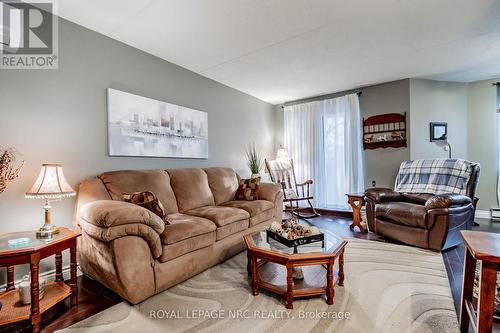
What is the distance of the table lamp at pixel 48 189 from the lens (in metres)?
1.72

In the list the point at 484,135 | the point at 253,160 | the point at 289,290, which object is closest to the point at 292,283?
the point at 289,290

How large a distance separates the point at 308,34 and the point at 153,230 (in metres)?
2.42

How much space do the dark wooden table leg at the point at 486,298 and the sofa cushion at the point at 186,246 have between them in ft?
6.02

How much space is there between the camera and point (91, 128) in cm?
242

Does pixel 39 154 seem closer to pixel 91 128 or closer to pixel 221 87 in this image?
Answer: pixel 91 128

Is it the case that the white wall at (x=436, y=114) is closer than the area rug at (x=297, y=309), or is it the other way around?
the area rug at (x=297, y=309)

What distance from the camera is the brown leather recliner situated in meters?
2.62

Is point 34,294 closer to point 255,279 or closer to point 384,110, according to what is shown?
point 255,279

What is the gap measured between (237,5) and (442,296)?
9.23ft

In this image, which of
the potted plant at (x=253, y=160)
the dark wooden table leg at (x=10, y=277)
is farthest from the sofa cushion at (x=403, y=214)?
the dark wooden table leg at (x=10, y=277)

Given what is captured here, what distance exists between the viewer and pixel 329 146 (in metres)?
4.74

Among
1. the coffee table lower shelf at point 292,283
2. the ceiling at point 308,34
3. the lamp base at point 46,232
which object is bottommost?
the coffee table lower shelf at point 292,283

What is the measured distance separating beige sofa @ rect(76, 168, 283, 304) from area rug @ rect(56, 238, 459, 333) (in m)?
0.16

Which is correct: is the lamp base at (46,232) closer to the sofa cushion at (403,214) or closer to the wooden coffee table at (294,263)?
the wooden coffee table at (294,263)
